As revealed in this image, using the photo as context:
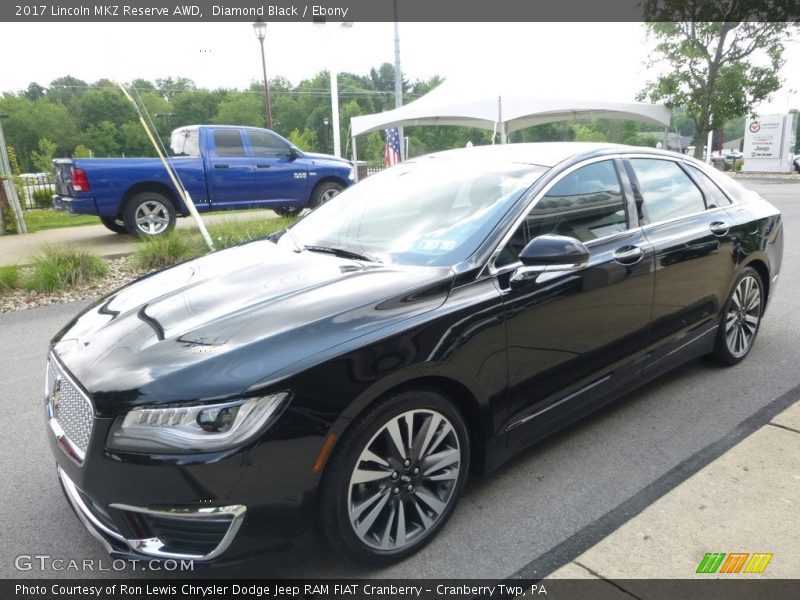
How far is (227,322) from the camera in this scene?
2289mm

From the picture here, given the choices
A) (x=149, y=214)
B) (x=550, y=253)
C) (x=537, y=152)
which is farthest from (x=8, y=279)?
(x=550, y=253)

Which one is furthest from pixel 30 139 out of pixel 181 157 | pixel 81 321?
pixel 81 321

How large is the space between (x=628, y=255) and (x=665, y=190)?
82cm

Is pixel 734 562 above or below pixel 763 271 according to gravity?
below

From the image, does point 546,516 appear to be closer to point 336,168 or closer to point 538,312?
point 538,312

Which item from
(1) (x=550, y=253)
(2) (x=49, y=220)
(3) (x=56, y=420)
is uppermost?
(1) (x=550, y=253)

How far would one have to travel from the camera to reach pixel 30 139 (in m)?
69.3

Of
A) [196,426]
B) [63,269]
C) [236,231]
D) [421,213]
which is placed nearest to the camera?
[196,426]

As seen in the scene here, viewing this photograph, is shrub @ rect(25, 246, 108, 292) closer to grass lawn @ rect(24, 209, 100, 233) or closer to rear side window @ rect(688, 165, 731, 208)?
grass lawn @ rect(24, 209, 100, 233)

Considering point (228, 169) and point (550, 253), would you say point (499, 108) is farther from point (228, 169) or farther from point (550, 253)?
point (550, 253)

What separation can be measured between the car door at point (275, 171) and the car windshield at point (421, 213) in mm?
7906

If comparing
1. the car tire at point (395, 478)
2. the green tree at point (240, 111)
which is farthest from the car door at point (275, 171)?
the green tree at point (240, 111)

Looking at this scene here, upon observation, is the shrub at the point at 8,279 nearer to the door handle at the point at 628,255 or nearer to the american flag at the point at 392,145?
the door handle at the point at 628,255

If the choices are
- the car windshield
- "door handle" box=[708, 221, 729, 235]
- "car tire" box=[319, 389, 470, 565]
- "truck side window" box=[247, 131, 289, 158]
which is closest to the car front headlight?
"car tire" box=[319, 389, 470, 565]
